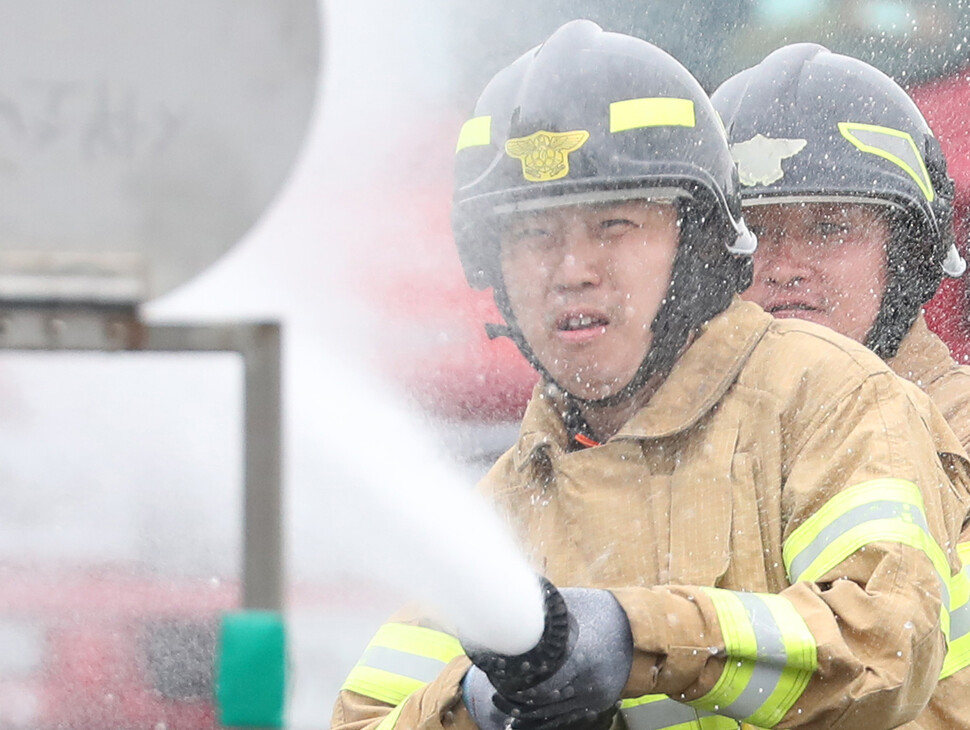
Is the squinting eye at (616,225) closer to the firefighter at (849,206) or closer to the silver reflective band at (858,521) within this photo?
the silver reflective band at (858,521)

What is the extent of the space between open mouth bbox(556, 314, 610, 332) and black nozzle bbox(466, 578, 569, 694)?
0.61 metres

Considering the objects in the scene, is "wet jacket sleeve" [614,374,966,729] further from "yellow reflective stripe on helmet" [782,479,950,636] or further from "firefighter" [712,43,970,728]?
"firefighter" [712,43,970,728]

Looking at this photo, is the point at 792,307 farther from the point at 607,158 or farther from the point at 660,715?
the point at 660,715

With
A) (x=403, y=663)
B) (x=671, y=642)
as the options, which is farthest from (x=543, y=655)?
(x=403, y=663)

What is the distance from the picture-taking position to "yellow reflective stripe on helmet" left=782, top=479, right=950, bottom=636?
5.90 ft

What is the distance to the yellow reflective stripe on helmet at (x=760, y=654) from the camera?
1.71 metres

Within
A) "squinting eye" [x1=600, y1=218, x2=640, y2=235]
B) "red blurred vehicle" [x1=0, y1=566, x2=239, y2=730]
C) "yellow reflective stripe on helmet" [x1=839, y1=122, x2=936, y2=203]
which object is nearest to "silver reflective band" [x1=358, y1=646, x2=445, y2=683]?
"squinting eye" [x1=600, y1=218, x2=640, y2=235]

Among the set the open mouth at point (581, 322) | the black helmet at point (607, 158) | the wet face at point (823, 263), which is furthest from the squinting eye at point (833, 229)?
the open mouth at point (581, 322)

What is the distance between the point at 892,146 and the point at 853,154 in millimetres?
93

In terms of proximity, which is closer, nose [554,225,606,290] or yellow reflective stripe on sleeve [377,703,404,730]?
yellow reflective stripe on sleeve [377,703,404,730]

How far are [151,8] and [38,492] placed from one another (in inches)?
84.6

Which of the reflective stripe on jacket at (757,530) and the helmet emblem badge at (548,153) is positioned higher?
the helmet emblem badge at (548,153)

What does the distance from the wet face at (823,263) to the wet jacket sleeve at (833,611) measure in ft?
4.02

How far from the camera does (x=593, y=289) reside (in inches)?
84.5
